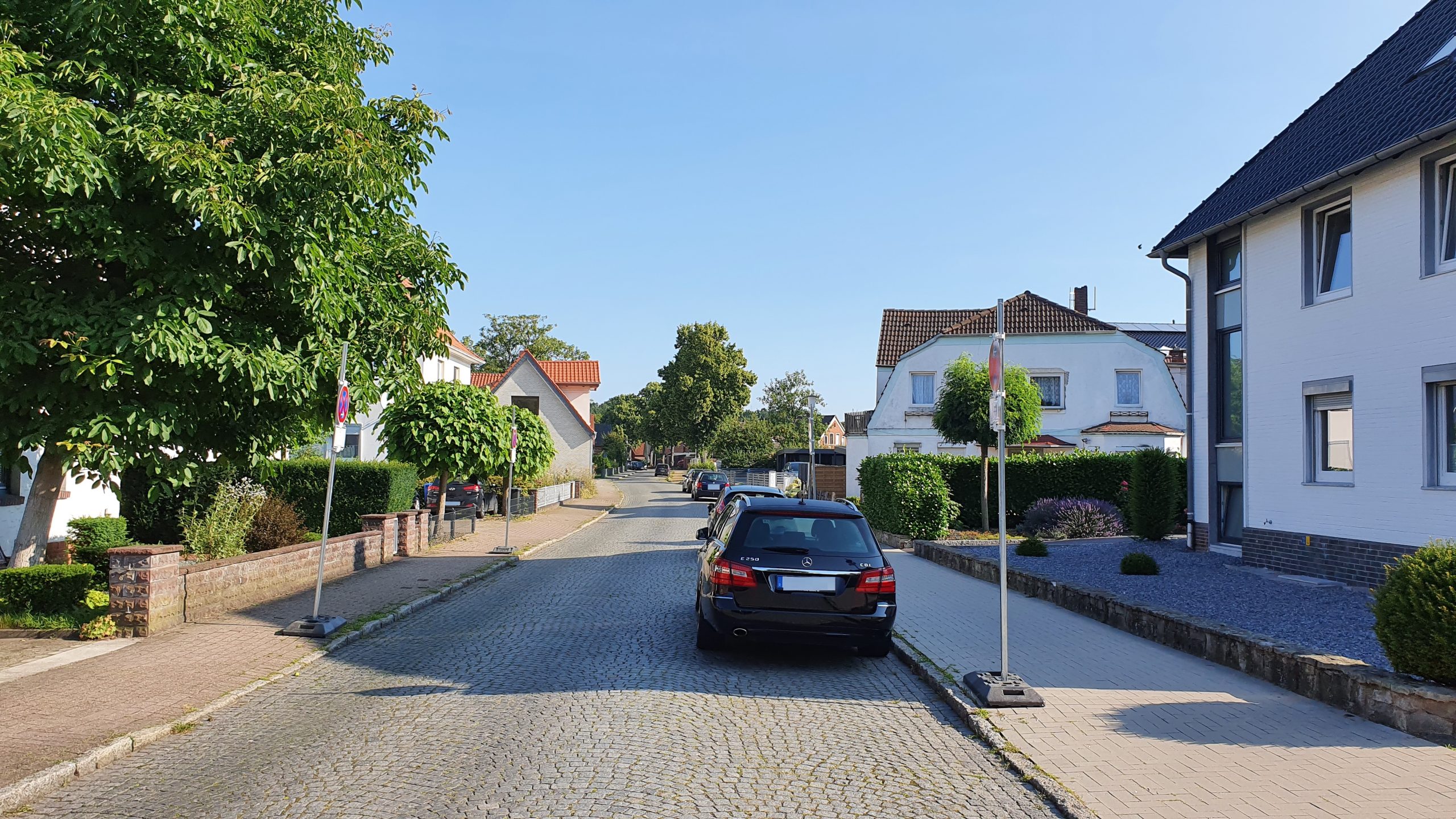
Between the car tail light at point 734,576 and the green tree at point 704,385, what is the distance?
224ft

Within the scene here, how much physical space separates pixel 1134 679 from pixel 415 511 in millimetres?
14688

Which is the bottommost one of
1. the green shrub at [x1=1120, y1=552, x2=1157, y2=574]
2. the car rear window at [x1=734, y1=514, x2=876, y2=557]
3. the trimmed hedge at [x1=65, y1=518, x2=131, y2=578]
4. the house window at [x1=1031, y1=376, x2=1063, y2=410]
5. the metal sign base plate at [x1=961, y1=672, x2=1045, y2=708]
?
the metal sign base plate at [x1=961, y1=672, x2=1045, y2=708]

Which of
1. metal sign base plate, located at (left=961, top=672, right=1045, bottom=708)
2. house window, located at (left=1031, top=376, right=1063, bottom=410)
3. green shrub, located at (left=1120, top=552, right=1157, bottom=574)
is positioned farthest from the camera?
house window, located at (left=1031, top=376, right=1063, bottom=410)

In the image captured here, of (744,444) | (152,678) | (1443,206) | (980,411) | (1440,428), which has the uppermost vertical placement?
(1443,206)

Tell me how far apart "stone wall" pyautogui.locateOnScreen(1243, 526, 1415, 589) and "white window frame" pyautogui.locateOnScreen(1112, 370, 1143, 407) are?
2442 cm

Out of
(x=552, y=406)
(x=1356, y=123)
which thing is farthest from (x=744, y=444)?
(x=1356, y=123)

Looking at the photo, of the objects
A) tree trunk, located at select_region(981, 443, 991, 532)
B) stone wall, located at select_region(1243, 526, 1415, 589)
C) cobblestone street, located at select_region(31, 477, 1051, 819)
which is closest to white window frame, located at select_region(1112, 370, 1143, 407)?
tree trunk, located at select_region(981, 443, 991, 532)

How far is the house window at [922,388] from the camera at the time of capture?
39312 millimetres

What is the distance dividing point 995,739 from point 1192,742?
4.09 feet

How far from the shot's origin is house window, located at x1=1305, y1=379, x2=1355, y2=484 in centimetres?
1320

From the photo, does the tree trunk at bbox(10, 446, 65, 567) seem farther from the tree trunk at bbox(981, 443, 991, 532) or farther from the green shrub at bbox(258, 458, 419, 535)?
the tree trunk at bbox(981, 443, 991, 532)

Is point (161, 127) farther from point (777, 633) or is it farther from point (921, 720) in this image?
point (921, 720)

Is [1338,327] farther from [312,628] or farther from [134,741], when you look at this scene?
[134,741]

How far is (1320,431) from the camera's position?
14.0 meters
